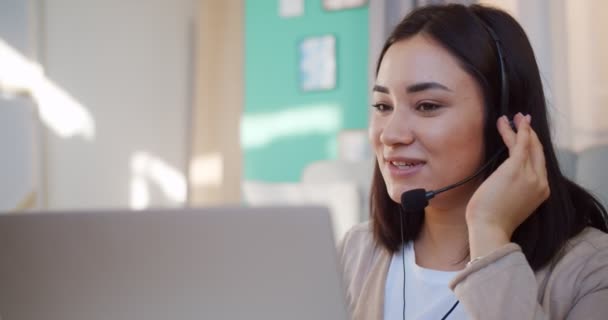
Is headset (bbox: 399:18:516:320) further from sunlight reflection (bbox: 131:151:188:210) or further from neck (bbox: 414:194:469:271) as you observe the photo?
sunlight reflection (bbox: 131:151:188:210)

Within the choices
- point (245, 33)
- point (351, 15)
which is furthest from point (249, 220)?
point (245, 33)

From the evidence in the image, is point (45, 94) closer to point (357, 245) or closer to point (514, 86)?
point (357, 245)

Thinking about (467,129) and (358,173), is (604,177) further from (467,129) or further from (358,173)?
(358,173)

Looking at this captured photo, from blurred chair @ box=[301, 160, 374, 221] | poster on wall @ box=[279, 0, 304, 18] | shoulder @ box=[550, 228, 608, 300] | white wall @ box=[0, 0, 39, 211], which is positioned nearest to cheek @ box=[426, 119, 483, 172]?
shoulder @ box=[550, 228, 608, 300]

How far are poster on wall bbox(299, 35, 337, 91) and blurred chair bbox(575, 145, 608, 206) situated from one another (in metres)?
1.94

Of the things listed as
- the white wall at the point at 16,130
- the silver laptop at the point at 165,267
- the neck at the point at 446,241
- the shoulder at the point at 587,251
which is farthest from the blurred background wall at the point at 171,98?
the silver laptop at the point at 165,267

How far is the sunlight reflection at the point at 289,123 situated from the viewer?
9.88ft

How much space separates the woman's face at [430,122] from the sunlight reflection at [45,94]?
2.56m

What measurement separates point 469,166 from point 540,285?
227 millimetres

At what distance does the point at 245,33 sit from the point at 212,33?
29cm

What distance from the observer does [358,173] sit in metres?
1.77

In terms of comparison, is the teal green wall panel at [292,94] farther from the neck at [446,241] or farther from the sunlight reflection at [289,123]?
the neck at [446,241]

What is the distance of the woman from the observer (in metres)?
0.88

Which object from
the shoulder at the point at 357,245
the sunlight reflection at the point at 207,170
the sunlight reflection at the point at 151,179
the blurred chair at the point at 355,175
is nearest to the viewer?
the shoulder at the point at 357,245
